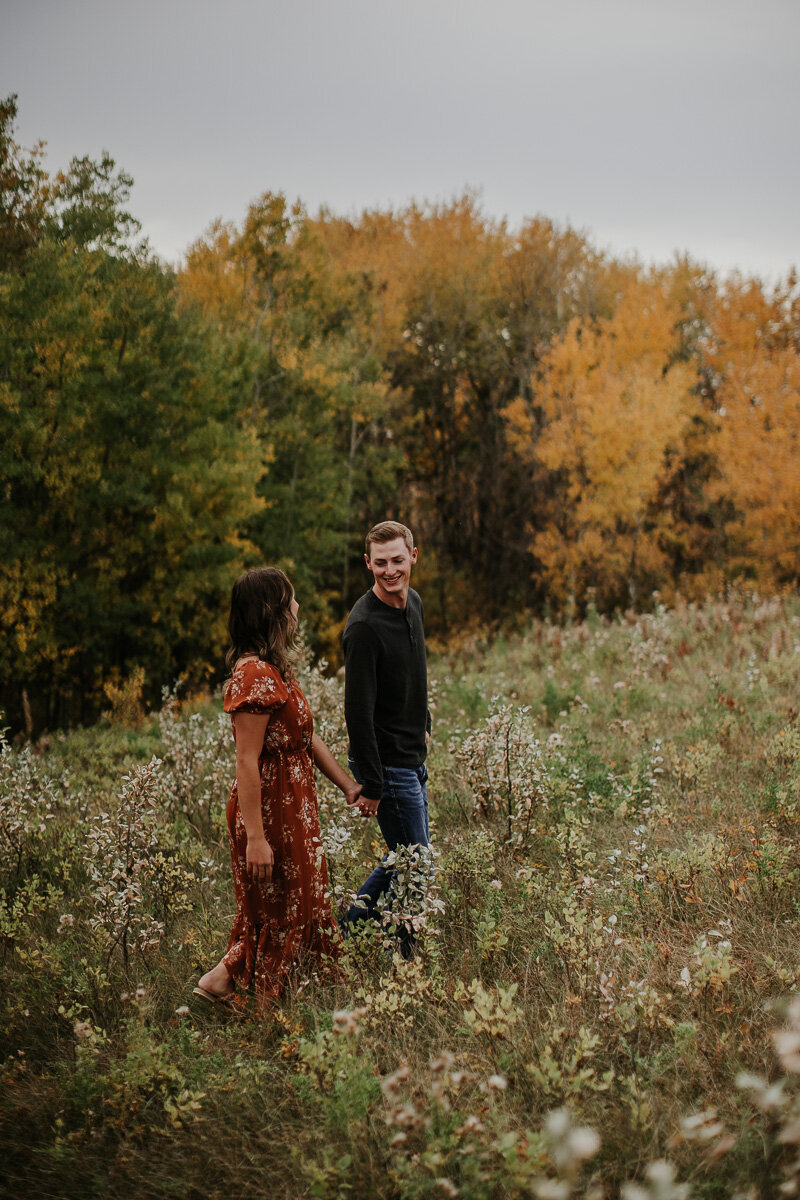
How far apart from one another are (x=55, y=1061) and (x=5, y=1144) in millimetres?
403

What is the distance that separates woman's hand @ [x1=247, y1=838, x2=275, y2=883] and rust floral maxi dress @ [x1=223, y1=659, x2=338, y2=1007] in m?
0.16

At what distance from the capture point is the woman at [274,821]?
317 cm

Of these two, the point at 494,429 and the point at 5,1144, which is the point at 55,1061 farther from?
the point at 494,429

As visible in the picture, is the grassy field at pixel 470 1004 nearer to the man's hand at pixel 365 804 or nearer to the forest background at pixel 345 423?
the man's hand at pixel 365 804

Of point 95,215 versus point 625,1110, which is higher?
point 95,215

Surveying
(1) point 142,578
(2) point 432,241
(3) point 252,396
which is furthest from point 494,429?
(1) point 142,578

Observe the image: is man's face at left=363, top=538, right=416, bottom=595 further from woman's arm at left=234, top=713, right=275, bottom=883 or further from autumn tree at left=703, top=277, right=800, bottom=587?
autumn tree at left=703, top=277, right=800, bottom=587

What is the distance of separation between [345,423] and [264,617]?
2343cm

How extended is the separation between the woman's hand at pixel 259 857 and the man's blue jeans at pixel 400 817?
0.49m

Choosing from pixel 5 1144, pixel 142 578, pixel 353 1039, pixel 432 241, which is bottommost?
pixel 5 1144

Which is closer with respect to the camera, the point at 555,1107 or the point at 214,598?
the point at 555,1107

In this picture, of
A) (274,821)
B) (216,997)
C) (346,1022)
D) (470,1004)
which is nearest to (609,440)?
(274,821)

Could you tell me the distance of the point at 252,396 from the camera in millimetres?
22594

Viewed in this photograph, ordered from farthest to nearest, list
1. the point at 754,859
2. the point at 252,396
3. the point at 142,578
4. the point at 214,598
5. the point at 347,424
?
the point at 347,424, the point at 252,396, the point at 214,598, the point at 142,578, the point at 754,859
